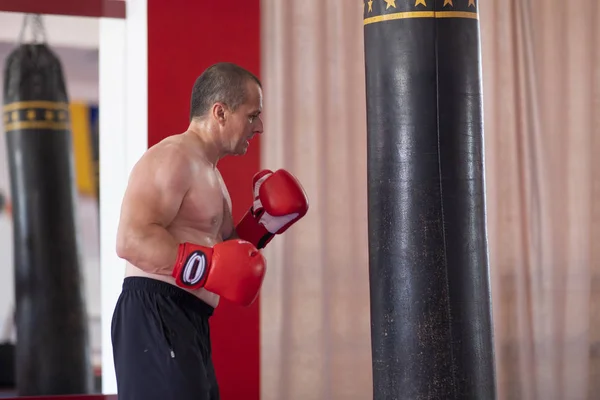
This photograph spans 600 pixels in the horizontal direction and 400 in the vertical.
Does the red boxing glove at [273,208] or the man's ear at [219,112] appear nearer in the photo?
the man's ear at [219,112]

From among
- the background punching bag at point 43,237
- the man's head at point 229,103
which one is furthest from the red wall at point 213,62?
the man's head at point 229,103

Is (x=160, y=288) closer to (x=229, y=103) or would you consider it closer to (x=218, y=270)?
(x=218, y=270)

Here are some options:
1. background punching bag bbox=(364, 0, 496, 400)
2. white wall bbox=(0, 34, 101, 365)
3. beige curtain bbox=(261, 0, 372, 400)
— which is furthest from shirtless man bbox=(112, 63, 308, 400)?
white wall bbox=(0, 34, 101, 365)

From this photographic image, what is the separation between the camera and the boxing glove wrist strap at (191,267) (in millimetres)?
2135

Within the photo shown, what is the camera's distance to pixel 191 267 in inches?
84.1

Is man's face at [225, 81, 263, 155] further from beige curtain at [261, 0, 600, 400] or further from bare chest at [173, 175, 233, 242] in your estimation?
beige curtain at [261, 0, 600, 400]

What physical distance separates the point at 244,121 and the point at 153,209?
0.38 meters

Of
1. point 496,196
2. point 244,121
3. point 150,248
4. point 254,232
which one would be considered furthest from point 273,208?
point 496,196

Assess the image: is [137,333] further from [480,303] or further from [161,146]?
[480,303]

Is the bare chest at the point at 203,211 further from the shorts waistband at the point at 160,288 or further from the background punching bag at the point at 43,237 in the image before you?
the background punching bag at the point at 43,237

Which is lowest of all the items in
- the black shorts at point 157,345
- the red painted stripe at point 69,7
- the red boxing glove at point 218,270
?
the black shorts at point 157,345

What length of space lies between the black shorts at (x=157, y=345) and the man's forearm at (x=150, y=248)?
0.37 ft

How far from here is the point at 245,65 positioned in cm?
→ 374

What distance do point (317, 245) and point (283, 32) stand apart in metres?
0.98
